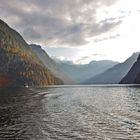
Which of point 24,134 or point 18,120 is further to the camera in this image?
point 18,120

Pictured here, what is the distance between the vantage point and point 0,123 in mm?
49656

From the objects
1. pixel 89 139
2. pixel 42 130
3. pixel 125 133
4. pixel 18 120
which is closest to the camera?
pixel 89 139

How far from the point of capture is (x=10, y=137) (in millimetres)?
37844

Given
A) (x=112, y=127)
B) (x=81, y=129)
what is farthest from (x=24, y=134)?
(x=112, y=127)

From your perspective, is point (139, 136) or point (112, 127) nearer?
point (139, 136)

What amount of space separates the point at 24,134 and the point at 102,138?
42.0 ft

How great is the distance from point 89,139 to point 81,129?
6963 millimetres

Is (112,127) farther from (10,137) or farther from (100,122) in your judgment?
(10,137)

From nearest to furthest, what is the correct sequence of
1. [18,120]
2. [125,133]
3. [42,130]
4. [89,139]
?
[89,139]
[125,133]
[42,130]
[18,120]

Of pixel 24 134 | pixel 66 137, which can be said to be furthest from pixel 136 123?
pixel 24 134

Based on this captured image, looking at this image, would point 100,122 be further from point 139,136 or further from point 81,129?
point 139,136

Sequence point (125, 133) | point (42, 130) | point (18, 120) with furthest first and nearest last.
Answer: point (18, 120) < point (42, 130) < point (125, 133)

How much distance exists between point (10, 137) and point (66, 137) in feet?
28.7

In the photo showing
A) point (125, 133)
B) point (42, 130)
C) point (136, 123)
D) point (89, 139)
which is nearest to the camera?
point (89, 139)
